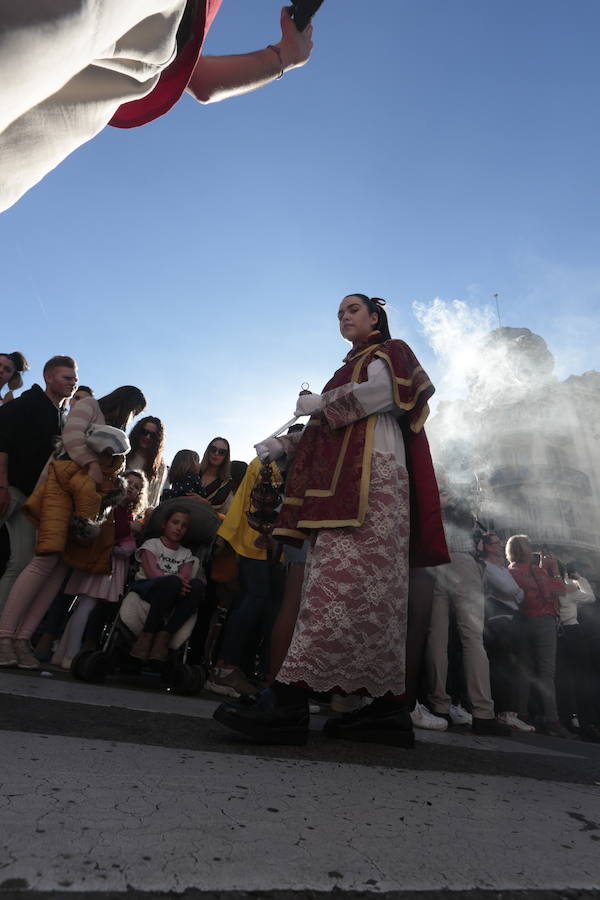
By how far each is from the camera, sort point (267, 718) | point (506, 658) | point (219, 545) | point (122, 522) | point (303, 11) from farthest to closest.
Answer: point (506, 658), point (122, 522), point (219, 545), point (267, 718), point (303, 11)

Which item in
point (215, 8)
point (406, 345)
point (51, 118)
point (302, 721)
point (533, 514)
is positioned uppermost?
point (533, 514)

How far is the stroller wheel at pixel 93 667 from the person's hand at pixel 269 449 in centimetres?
123

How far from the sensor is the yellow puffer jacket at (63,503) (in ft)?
10.2

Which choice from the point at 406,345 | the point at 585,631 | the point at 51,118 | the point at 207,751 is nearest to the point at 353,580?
the point at 207,751

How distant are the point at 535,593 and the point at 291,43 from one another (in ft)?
17.2

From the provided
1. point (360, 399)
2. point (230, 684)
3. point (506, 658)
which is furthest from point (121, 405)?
point (506, 658)

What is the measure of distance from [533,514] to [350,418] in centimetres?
3545

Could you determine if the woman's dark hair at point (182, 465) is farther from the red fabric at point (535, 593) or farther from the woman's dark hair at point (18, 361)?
the red fabric at point (535, 593)

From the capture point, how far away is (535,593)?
564 cm

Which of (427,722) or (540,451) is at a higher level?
(540,451)

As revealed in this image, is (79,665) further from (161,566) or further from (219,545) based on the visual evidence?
(219,545)

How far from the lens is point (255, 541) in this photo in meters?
3.79

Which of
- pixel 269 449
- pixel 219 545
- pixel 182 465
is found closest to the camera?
pixel 269 449

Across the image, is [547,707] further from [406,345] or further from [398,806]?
[398,806]
